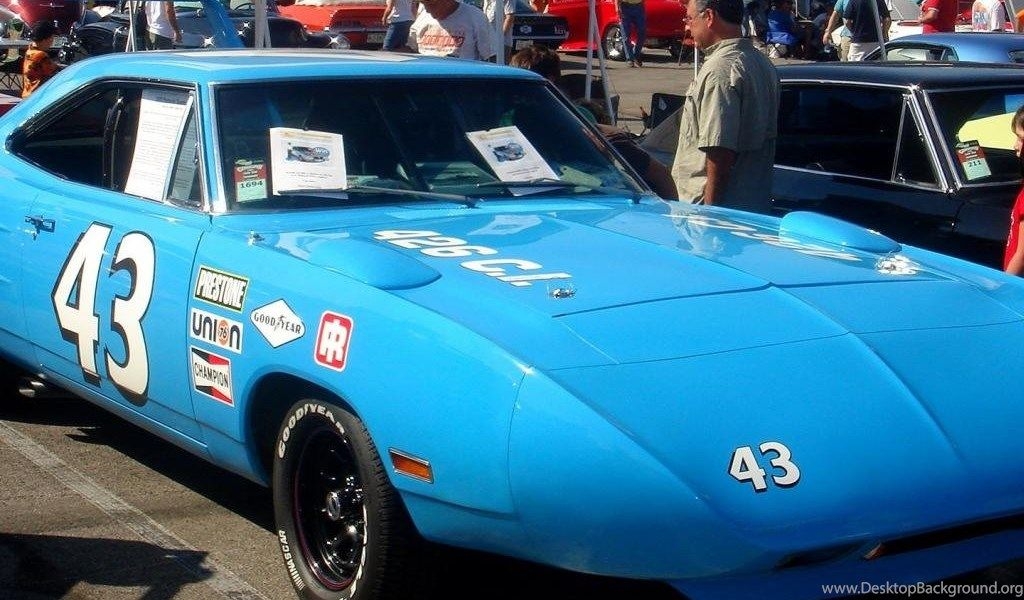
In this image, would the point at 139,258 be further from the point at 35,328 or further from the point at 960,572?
the point at 960,572

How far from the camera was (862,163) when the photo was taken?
Answer: 6766mm

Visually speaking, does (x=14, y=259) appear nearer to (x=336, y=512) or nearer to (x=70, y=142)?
(x=70, y=142)

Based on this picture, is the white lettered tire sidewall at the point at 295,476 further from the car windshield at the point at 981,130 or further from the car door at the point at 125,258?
the car windshield at the point at 981,130

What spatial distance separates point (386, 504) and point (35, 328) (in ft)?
6.99

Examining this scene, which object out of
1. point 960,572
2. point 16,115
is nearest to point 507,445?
point 960,572

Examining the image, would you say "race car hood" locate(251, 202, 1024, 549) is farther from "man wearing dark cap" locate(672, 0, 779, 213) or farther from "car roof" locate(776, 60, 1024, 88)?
"car roof" locate(776, 60, 1024, 88)

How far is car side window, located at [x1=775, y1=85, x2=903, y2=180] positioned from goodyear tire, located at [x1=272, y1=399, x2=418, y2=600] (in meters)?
3.93

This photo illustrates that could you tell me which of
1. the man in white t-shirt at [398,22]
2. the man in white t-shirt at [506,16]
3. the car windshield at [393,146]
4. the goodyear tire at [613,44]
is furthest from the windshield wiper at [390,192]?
the goodyear tire at [613,44]

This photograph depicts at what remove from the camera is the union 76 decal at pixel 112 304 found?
13.8 feet

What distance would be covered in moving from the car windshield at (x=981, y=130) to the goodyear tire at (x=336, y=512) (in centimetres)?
390

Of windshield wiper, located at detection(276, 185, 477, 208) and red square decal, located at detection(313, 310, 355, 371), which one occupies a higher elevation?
windshield wiper, located at detection(276, 185, 477, 208)

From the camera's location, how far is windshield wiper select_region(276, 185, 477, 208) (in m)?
4.27
